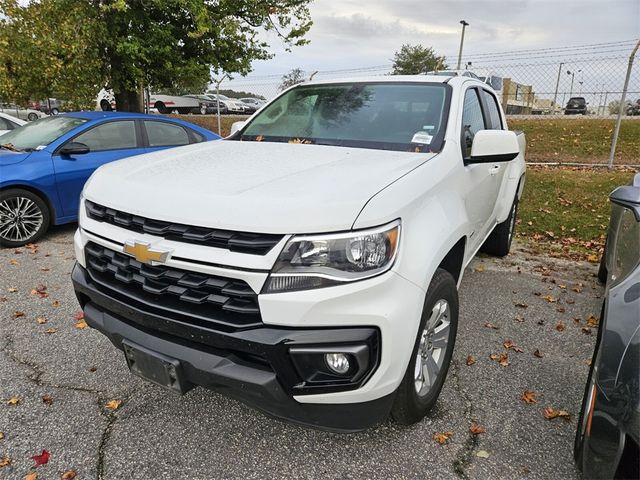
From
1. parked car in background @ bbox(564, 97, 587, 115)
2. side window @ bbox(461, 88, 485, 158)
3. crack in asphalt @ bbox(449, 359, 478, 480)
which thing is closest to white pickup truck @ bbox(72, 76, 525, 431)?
crack in asphalt @ bbox(449, 359, 478, 480)

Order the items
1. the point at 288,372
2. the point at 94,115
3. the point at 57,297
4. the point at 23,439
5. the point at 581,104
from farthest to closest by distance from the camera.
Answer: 1. the point at 581,104
2. the point at 94,115
3. the point at 57,297
4. the point at 23,439
5. the point at 288,372

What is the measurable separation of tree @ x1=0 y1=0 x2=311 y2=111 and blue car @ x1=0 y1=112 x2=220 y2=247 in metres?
2.52

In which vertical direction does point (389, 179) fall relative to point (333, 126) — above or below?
below

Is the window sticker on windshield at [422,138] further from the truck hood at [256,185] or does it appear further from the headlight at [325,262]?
the headlight at [325,262]

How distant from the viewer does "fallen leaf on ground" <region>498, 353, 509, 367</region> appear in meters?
3.01

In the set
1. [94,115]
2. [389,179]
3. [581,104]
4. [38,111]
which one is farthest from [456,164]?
[38,111]

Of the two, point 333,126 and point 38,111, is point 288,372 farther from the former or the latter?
point 38,111

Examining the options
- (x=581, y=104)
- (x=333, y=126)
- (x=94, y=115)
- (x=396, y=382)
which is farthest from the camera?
(x=581, y=104)

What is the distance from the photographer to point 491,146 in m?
2.69

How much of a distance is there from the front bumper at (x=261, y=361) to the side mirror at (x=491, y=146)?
4.85 ft

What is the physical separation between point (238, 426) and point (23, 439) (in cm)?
106

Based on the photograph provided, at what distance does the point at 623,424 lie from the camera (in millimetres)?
1493

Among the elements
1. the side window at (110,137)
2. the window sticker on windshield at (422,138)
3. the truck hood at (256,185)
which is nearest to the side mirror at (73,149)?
the side window at (110,137)

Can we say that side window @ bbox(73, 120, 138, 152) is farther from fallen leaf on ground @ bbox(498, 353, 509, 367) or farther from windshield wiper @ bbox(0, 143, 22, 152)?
fallen leaf on ground @ bbox(498, 353, 509, 367)
